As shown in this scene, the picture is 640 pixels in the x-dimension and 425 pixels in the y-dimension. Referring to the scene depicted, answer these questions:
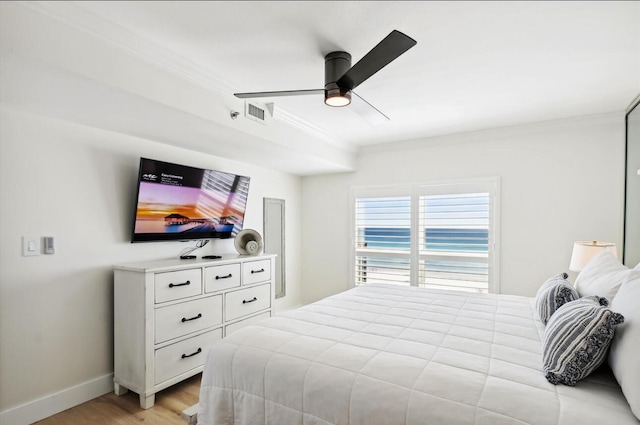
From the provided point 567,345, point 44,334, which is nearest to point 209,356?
point 44,334

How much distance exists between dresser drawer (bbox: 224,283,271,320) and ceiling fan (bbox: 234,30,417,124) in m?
1.87

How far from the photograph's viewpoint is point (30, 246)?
2.30 m

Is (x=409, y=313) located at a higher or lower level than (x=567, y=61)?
lower

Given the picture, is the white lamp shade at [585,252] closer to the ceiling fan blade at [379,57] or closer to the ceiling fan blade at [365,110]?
the ceiling fan blade at [365,110]

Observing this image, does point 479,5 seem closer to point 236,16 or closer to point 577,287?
point 236,16

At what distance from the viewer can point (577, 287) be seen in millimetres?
2215

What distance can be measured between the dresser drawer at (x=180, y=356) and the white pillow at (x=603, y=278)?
2.43 m

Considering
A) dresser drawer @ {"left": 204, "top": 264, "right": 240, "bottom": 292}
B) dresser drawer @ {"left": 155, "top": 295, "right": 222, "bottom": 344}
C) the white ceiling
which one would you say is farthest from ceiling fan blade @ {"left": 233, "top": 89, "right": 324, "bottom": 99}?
dresser drawer @ {"left": 155, "top": 295, "right": 222, "bottom": 344}

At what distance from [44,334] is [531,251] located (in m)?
4.48

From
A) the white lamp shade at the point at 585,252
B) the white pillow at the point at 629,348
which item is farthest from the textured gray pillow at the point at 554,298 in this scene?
the white lamp shade at the point at 585,252

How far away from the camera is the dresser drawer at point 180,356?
252cm

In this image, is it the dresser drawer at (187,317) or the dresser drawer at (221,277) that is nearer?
the dresser drawer at (187,317)

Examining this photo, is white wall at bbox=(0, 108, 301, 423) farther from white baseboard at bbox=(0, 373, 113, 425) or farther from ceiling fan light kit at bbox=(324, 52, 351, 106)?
ceiling fan light kit at bbox=(324, 52, 351, 106)

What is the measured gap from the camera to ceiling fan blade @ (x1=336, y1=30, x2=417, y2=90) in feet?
5.20
